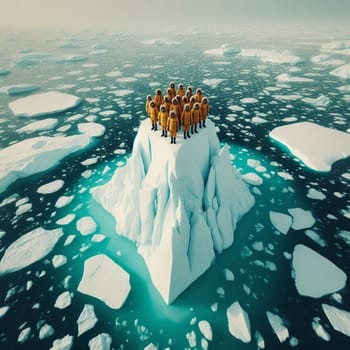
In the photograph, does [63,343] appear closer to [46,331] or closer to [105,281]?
[46,331]

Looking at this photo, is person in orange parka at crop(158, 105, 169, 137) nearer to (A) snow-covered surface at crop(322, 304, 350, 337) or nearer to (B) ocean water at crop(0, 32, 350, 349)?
(B) ocean water at crop(0, 32, 350, 349)

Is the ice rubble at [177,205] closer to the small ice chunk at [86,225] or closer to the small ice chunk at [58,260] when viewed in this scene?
the small ice chunk at [86,225]

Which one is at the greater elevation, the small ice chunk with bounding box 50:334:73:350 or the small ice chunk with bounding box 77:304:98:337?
the small ice chunk with bounding box 50:334:73:350

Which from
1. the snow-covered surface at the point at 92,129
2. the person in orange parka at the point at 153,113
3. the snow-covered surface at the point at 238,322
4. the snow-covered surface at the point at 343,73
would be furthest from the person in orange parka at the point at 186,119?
the snow-covered surface at the point at 343,73

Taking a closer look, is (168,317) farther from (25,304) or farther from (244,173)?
(244,173)

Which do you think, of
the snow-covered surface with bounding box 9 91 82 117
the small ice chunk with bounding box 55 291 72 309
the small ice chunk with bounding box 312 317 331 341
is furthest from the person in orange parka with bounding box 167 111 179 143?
the snow-covered surface with bounding box 9 91 82 117

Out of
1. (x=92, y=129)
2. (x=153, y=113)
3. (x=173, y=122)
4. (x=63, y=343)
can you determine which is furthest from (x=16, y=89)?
(x=63, y=343)
